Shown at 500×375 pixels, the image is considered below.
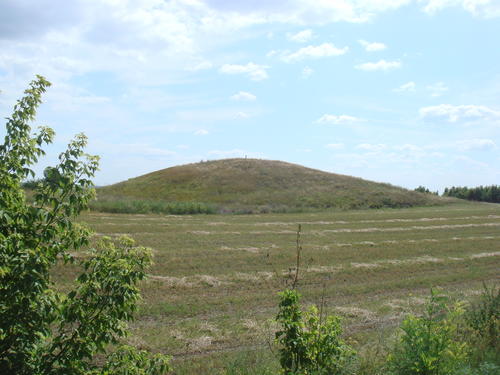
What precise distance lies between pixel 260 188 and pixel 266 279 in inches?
2205

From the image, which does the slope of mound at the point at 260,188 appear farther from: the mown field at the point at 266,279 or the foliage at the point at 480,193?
the mown field at the point at 266,279

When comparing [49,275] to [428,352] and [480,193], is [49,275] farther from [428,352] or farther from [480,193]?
[480,193]

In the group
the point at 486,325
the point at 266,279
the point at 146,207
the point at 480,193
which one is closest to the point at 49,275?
the point at 486,325

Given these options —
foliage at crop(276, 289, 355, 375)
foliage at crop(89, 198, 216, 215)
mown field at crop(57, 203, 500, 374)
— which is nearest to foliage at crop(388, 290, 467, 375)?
foliage at crop(276, 289, 355, 375)

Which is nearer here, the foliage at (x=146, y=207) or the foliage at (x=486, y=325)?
the foliage at (x=486, y=325)

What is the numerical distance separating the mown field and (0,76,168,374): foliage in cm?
295

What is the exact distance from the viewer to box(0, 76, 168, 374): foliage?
4.42m

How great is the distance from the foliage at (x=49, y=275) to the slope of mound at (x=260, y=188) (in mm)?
44745

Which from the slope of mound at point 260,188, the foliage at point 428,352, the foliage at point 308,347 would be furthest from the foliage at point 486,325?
the slope of mound at point 260,188

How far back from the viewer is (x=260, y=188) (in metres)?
72.0

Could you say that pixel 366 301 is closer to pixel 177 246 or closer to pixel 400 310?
pixel 400 310

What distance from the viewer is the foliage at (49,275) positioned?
4.42 m

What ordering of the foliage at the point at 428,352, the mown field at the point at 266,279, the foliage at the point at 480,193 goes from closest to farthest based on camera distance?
the foliage at the point at 428,352 < the mown field at the point at 266,279 < the foliage at the point at 480,193

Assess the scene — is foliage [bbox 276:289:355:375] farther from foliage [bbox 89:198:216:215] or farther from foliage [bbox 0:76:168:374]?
foliage [bbox 89:198:216:215]
